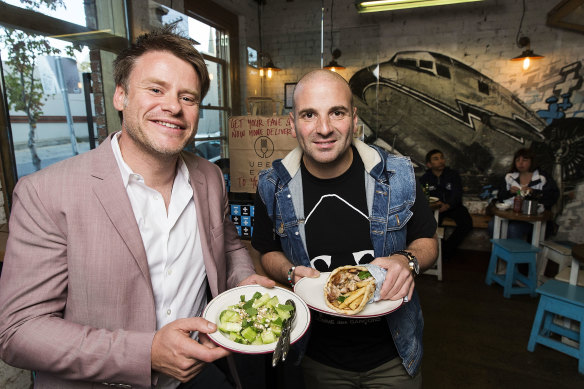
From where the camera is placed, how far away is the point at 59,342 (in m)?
0.95

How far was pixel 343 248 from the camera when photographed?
4.95 feet

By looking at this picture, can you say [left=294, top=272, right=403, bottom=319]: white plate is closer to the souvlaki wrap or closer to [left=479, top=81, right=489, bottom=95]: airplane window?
the souvlaki wrap

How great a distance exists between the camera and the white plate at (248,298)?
3.17ft

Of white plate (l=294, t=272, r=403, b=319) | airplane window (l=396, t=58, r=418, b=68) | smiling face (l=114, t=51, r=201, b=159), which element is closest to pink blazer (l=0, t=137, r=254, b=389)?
smiling face (l=114, t=51, r=201, b=159)

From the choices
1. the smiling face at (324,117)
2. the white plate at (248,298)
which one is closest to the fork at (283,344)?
the white plate at (248,298)

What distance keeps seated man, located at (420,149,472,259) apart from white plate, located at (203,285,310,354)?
4.66 meters

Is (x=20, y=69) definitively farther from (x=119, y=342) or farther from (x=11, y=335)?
(x=119, y=342)

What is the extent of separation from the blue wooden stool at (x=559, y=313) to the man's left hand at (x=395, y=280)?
7.92 feet

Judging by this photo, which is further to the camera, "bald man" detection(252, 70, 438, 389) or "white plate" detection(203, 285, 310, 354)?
"bald man" detection(252, 70, 438, 389)

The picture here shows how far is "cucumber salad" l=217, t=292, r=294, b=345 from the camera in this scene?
1050mm

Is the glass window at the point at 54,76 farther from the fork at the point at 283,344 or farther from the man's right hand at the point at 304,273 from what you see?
the fork at the point at 283,344

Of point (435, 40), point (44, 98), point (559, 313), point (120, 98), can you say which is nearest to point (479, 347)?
point (559, 313)

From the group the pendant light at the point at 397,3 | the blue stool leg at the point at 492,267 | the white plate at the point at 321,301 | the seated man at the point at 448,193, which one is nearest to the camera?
the white plate at the point at 321,301

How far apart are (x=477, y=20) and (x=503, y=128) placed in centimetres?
178
